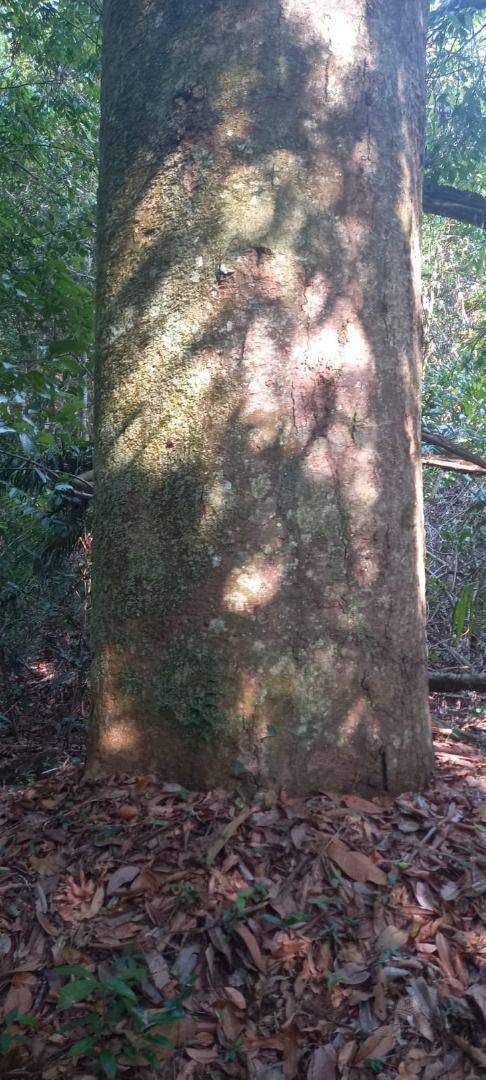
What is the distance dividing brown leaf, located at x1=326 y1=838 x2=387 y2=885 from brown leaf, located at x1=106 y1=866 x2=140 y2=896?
0.53 meters

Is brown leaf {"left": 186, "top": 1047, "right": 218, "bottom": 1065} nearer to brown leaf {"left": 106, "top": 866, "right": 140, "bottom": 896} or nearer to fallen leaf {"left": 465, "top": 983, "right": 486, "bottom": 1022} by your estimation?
brown leaf {"left": 106, "top": 866, "right": 140, "bottom": 896}

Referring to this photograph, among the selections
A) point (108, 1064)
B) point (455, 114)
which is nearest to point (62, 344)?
point (108, 1064)

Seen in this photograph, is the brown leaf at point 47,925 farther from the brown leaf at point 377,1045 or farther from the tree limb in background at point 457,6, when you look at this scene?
the tree limb in background at point 457,6

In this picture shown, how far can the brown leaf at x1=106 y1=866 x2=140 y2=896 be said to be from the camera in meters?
1.98

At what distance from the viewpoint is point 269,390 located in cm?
226

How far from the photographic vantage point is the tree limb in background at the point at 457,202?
3.81 m

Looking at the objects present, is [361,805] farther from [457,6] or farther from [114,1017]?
[457,6]

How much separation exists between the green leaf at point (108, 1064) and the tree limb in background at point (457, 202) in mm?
3812

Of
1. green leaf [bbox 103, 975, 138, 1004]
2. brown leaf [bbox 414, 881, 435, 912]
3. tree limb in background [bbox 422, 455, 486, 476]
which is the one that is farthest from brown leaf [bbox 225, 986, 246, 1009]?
tree limb in background [bbox 422, 455, 486, 476]

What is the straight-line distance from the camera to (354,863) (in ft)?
6.62

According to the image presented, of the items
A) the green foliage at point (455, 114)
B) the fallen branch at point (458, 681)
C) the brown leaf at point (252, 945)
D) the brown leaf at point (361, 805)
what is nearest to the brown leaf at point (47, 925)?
the brown leaf at point (252, 945)

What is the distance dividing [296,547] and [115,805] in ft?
3.12

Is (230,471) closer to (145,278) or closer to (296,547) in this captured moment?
(296,547)

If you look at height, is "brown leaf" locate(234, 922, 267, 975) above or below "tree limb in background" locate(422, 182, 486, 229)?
below
